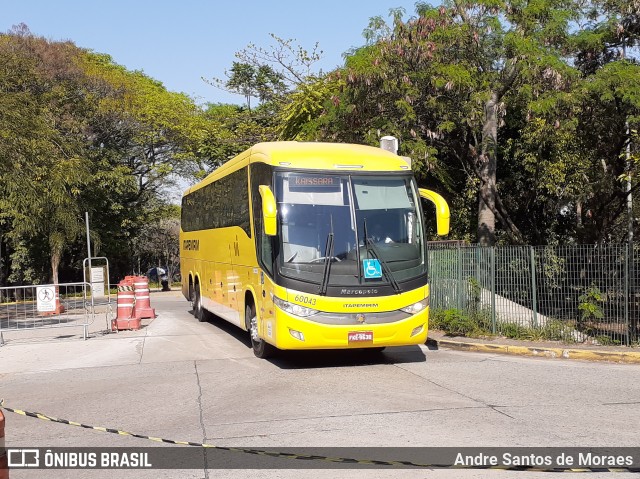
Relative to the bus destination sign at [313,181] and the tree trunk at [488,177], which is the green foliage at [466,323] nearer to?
the bus destination sign at [313,181]

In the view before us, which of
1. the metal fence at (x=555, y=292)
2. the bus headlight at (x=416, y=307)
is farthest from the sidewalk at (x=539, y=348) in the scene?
the bus headlight at (x=416, y=307)

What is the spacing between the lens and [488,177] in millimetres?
21609

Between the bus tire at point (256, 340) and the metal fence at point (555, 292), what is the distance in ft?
14.7

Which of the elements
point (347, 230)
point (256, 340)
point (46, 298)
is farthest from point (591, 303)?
point (46, 298)

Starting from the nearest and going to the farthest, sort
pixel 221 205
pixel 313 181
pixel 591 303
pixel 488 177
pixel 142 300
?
pixel 313 181 < pixel 591 303 < pixel 221 205 < pixel 142 300 < pixel 488 177

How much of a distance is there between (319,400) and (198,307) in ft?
38.6

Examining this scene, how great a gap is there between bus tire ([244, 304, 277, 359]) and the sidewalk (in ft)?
11.2

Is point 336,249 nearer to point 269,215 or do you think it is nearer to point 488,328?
point 269,215

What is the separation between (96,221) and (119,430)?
36010mm

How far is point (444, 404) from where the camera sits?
8.32 m

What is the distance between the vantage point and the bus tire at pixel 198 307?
63.8 feet

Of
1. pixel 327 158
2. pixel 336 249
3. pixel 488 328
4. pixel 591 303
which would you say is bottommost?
pixel 488 328

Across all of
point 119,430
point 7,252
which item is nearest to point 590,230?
point 119,430

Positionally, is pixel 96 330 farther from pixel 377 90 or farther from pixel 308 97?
pixel 308 97
